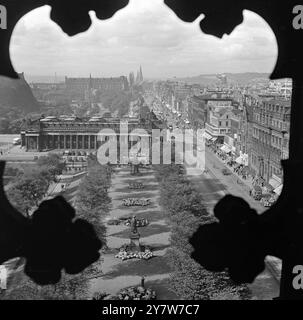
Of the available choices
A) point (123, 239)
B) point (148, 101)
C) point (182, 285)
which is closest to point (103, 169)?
point (123, 239)

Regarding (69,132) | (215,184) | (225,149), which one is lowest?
(215,184)

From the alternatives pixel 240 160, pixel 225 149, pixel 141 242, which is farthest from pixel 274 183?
pixel 225 149

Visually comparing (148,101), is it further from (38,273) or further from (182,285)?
(38,273)

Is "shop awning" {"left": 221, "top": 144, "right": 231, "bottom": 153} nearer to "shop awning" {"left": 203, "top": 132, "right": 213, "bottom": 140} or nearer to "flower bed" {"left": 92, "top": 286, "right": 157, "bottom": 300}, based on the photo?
"shop awning" {"left": 203, "top": 132, "right": 213, "bottom": 140}

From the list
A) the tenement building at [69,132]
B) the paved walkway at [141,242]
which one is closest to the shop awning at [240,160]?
the paved walkway at [141,242]

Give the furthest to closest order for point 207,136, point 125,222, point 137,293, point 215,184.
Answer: point 207,136, point 215,184, point 125,222, point 137,293

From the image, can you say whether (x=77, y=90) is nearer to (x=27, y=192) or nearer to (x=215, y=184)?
(x=215, y=184)

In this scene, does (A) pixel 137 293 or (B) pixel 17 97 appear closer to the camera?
(A) pixel 137 293

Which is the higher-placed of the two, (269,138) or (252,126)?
(252,126)
